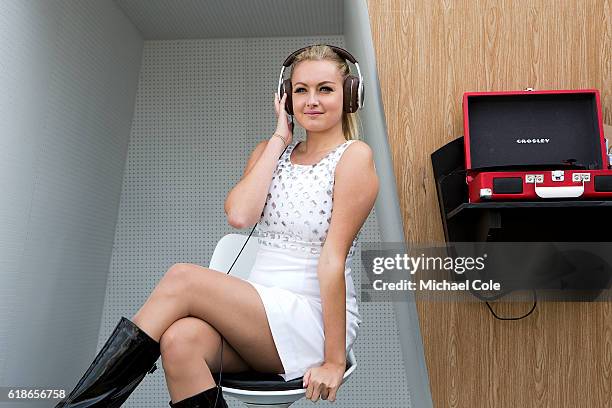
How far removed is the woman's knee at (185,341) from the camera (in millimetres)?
1469

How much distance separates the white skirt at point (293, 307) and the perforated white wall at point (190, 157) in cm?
169

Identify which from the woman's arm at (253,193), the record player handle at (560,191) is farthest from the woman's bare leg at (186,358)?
the record player handle at (560,191)

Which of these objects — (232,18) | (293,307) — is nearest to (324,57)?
(293,307)

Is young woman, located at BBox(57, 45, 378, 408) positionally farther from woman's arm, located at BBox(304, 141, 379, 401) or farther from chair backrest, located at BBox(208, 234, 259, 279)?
chair backrest, located at BBox(208, 234, 259, 279)

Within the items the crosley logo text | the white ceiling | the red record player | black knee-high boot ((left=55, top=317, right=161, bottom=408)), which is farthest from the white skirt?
the white ceiling

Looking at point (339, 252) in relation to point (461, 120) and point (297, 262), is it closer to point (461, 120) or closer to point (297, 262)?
point (297, 262)

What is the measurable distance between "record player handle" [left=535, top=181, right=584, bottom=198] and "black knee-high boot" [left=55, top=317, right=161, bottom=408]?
45.7 inches

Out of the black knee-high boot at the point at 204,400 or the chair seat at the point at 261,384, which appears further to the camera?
the chair seat at the point at 261,384

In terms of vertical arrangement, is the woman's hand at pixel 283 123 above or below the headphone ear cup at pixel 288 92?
below

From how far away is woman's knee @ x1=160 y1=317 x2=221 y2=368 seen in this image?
1469 millimetres

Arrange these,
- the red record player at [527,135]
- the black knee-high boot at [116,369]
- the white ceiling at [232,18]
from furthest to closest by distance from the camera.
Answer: the white ceiling at [232,18]
the red record player at [527,135]
the black knee-high boot at [116,369]

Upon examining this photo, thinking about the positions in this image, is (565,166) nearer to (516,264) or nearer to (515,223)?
(515,223)

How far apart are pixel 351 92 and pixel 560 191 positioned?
671 millimetres

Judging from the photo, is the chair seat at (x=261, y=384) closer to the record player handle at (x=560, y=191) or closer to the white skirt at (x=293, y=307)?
the white skirt at (x=293, y=307)
